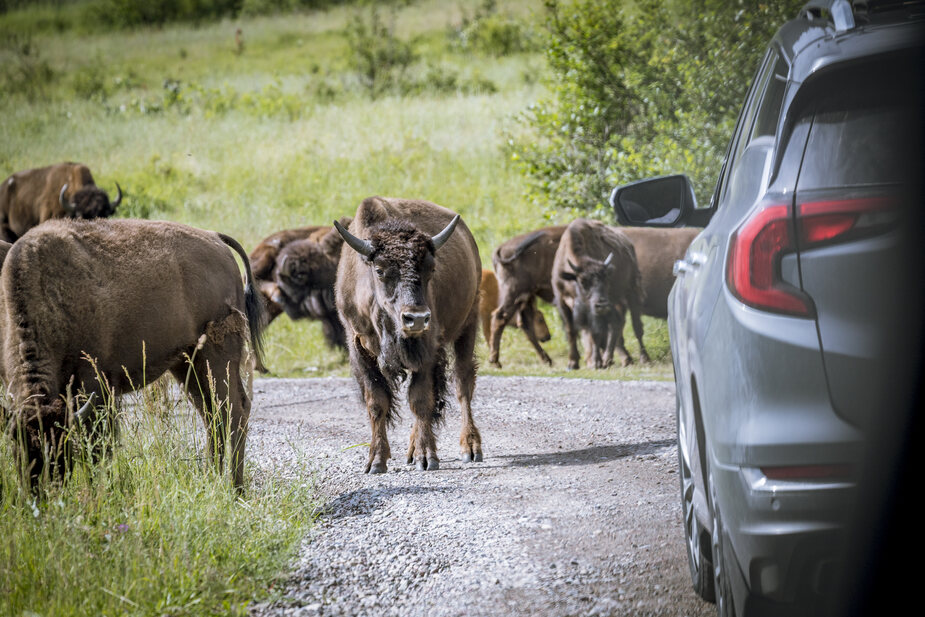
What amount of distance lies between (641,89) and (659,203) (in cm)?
1290

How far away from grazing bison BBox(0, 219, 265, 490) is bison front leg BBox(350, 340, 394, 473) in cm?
79

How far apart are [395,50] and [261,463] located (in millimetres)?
24976

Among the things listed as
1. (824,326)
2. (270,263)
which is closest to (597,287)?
(270,263)

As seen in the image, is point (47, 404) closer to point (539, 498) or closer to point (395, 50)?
point (539, 498)

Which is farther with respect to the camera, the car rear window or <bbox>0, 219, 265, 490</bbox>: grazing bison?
<bbox>0, 219, 265, 490</bbox>: grazing bison

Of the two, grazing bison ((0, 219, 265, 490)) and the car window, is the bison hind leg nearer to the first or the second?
grazing bison ((0, 219, 265, 490))

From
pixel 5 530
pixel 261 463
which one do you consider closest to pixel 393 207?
pixel 261 463

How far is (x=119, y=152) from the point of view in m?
26.2

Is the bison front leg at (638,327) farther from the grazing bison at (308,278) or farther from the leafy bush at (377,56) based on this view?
the leafy bush at (377,56)

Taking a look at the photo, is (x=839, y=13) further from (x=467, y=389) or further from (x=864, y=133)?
(x=467, y=389)

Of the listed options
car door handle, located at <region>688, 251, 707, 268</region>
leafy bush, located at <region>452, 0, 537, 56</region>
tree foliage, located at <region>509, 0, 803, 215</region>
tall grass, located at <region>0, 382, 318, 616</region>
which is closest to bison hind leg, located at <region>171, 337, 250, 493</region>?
tall grass, located at <region>0, 382, 318, 616</region>

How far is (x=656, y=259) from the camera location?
15883 millimetres

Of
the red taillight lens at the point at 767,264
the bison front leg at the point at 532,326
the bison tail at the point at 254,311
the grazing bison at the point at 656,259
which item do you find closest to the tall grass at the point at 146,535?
the bison tail at the point at 254,311

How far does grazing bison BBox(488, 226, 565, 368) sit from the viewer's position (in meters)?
15.4
